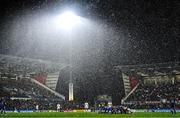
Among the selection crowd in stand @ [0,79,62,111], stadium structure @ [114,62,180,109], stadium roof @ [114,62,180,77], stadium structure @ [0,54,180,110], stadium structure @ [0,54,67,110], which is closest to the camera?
crowd in stand @ [0,79,62,111]

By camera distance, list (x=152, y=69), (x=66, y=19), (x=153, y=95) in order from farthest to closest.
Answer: (x=152, y=69), (x=153, y=95), (x=66, y=19)

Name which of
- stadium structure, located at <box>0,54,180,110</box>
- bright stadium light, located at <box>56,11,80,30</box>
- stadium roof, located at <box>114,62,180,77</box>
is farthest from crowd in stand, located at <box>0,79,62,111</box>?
bright stadium light, located at <box>56,11,80,30</box>

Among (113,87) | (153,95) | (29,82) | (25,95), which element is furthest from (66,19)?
(29,82)

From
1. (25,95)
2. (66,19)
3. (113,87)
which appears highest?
(66,19)

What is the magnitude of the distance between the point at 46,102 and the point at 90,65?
9826mm

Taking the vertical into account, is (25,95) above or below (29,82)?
below

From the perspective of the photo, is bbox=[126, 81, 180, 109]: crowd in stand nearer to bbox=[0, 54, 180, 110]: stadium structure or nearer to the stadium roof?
A: bbox=[0, 54, 180, 110]: stadium structure

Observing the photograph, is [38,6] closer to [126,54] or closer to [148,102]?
[126,54]

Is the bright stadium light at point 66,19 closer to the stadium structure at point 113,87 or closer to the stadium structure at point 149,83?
the stadium structure at point 113,87

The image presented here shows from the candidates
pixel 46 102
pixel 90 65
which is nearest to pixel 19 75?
pixel 46 102

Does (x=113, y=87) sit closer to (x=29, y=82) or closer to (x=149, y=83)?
(x=149, y=83)

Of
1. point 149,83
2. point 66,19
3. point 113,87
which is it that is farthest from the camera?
point 149,83

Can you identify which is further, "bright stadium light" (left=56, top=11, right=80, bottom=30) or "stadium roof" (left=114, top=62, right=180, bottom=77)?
"stadium roof" (left=114, top=62, right=180, bottom=77)

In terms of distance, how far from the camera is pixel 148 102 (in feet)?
181
